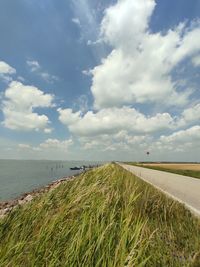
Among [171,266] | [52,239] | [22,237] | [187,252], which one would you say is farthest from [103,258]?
[187,252]

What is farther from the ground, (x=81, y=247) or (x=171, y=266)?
(x=81, y=247)

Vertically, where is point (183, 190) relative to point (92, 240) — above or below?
above

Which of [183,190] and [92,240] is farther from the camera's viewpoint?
[183,190]

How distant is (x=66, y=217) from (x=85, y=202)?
390 mm

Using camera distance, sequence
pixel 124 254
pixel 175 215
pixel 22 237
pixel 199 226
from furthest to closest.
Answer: pixel 175 215 → pixel 199 226 → pixel 22 237 → pixel 124 254

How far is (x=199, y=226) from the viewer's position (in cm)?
692

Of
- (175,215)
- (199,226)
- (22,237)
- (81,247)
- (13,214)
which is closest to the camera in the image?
(81,247)

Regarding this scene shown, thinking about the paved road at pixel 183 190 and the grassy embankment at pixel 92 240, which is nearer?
the grassy embankment at pixel 92 240

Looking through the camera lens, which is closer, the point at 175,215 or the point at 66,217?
the point at 66,217

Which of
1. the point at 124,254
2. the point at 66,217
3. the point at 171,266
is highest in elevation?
the point at 66,217

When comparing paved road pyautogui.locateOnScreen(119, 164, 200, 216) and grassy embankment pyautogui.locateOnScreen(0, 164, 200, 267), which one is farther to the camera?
paved road pyautogui.locateOnScreen(119, 164, 200, 216)

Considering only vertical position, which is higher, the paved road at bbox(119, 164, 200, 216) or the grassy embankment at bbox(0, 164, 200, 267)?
the paved road at bbox(119, 164, 200, 216)

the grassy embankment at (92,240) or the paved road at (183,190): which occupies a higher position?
the paved road at (183,190)

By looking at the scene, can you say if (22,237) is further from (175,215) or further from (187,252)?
(175,215)
